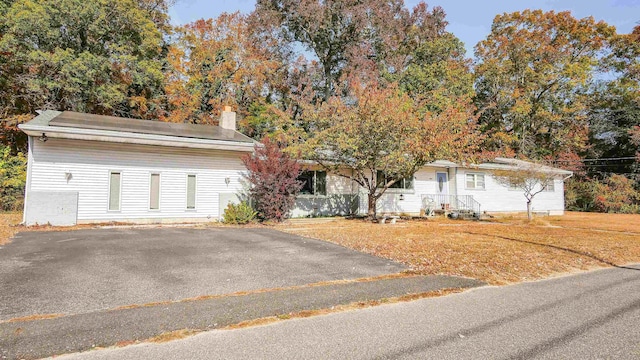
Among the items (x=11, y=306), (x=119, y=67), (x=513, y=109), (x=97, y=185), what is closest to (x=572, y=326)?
(x=11, y=306)

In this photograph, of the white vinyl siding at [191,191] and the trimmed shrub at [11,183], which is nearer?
the white vinyl siding at [191,191]

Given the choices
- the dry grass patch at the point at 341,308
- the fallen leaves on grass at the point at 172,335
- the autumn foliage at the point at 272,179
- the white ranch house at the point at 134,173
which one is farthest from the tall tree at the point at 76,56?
the dry grass patch at the point at 341,308

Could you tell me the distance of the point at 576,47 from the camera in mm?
31438

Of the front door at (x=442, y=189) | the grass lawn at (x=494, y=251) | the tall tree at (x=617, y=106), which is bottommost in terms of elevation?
the grass lawn at (x=494, y=251)

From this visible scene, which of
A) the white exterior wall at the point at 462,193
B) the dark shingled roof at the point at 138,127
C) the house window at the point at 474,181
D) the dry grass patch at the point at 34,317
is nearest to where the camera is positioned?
the dry grass patch at the point at 34,317

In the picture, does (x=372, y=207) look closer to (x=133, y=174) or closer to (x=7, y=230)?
(x=133, y=174)

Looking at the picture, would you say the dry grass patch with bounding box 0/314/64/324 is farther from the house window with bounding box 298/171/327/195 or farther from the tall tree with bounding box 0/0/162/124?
the tall tree with bounding box 0/0/162/124

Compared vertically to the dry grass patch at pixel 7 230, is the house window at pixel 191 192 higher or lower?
higher

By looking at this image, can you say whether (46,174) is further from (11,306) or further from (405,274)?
(405,274)

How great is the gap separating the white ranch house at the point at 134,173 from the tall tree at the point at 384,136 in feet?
8.60

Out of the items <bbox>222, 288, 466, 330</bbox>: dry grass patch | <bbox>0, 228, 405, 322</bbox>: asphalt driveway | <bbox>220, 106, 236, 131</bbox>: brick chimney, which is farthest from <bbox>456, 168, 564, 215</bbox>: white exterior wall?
<bbox>222, 288, 466, 330</bbox>: dry grass patch

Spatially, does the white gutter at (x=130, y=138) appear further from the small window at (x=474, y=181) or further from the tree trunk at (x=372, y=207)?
the small window at (x=474, y=181)

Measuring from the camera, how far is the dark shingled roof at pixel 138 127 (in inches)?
529

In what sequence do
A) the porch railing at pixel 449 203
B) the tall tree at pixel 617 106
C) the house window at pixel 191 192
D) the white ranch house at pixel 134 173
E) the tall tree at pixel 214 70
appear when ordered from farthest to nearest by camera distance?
the tall tree at pixel 617 106, the tall tree at pixel 214 70, the porch railing at pixel 449 203, the house window at pixel 191 192, the white ranch house at pixel 134 173
